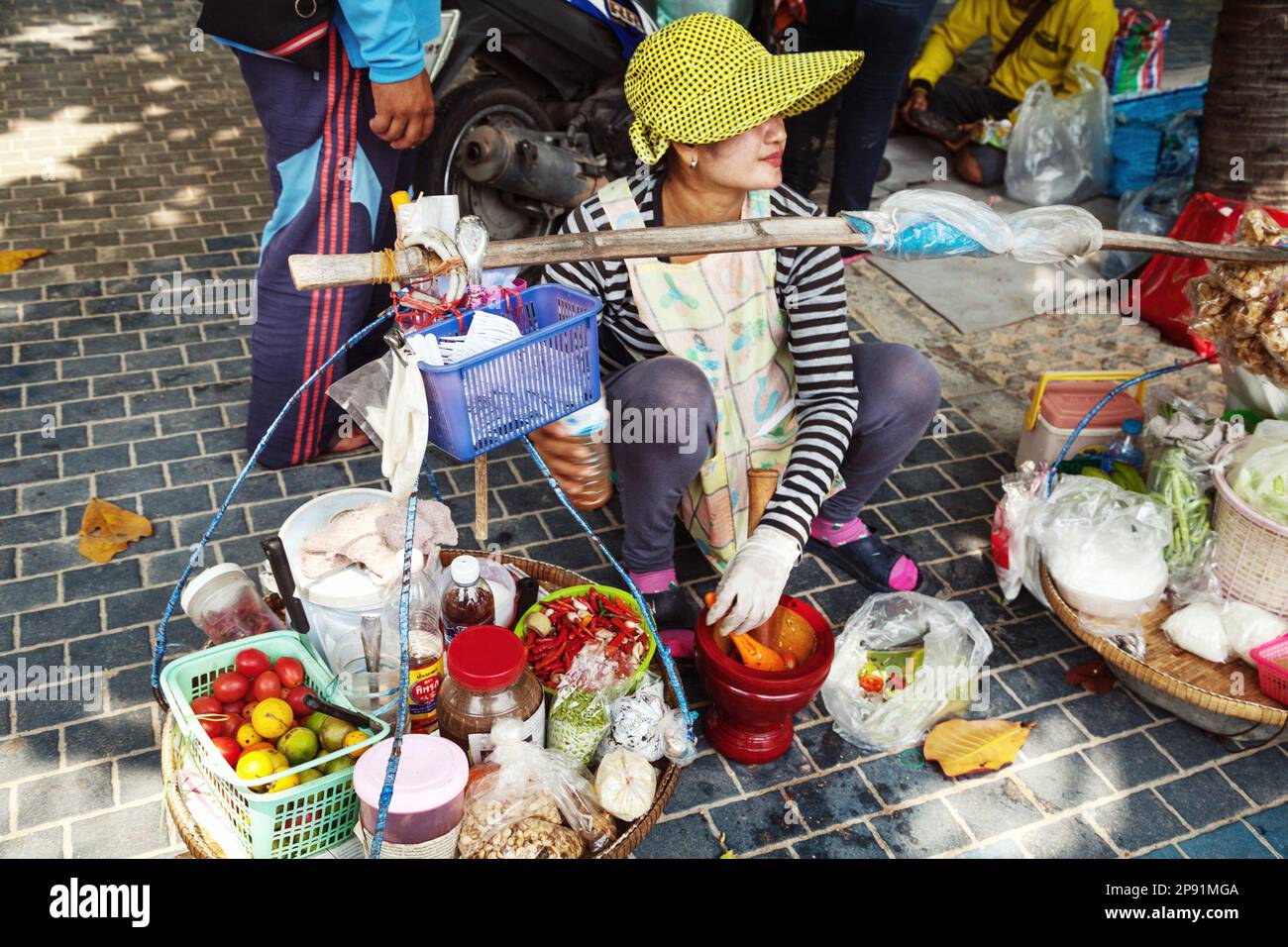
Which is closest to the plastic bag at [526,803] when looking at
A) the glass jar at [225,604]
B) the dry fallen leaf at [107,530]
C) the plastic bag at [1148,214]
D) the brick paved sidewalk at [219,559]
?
the brick paved sidewalk at [219,559]

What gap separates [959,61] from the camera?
7.76 metres

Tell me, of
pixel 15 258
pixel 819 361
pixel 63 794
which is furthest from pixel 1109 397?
pixel 15 258

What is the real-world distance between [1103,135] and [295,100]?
449cm

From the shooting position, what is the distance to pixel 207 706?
218 centimetres

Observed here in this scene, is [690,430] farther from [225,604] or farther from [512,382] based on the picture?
[225,604]

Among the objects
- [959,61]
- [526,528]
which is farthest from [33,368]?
[959,61]

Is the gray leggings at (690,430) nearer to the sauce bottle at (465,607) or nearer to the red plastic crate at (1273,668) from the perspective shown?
the sauce bottle at (465,607)

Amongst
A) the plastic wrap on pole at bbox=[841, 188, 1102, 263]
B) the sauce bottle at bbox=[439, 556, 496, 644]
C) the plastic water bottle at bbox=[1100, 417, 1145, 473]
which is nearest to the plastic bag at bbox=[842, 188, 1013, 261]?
the plastic wrap on pole at bbox=[841, 188, 1102, 263]

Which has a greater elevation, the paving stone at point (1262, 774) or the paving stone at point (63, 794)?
the paving stone at point (63, 794)

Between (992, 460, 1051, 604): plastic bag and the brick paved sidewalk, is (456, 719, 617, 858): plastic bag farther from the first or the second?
(992, 460, 1051, 604): plastic bag

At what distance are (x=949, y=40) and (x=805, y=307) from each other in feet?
13.7

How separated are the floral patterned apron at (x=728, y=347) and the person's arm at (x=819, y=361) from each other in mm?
92

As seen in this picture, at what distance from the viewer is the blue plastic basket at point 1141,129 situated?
5582mm

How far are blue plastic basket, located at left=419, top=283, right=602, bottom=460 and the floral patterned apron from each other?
18.5 inches
